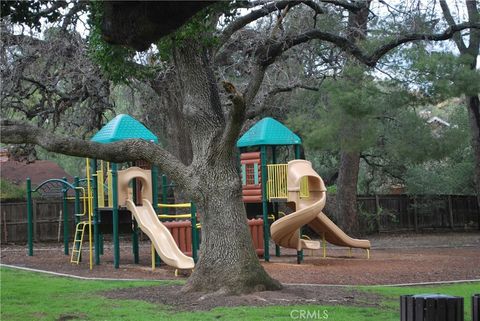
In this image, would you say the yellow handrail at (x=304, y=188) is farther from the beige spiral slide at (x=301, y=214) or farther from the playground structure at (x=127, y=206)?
the playground structure at (x=127, y=206)

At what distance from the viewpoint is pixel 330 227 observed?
787 inches

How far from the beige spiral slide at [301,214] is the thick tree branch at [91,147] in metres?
6.55

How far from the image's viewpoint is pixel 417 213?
3284cm

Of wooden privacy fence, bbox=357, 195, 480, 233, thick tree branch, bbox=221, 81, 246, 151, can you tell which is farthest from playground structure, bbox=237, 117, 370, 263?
wooden privacy fence, bbox=357, 195, 480, 233

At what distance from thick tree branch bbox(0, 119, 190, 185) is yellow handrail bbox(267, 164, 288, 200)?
24.1 feet

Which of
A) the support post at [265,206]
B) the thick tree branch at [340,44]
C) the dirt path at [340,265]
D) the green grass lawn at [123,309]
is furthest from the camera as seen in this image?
the support post at [265,206]

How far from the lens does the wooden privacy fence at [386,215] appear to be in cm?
2567

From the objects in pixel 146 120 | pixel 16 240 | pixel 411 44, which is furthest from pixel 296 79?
pixel 16 240

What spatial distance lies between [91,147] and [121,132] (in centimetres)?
623

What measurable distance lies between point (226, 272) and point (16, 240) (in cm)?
1597

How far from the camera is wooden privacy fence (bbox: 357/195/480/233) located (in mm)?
30953

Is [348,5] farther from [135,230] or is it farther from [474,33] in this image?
[474,33]

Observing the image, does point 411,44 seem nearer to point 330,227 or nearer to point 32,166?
point 330,227

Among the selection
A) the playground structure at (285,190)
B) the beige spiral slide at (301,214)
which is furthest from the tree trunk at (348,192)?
the beige spiral slide at (301,214)
